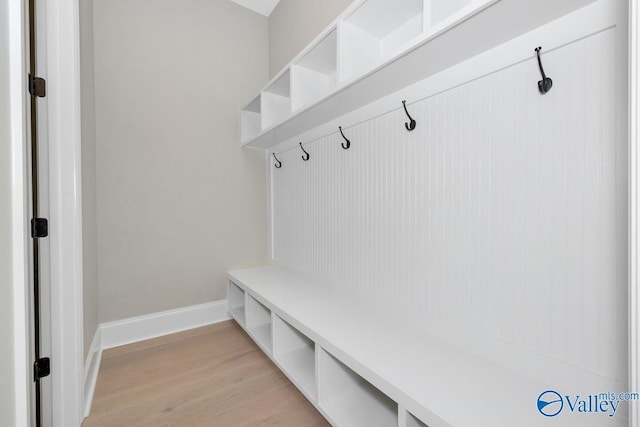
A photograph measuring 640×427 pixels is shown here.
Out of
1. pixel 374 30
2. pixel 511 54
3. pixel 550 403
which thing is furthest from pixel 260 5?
pixel 550 403

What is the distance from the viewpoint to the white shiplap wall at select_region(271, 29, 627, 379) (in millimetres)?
703

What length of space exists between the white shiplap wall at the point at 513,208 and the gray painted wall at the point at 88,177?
142 cm

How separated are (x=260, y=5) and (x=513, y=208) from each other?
259 centimetres

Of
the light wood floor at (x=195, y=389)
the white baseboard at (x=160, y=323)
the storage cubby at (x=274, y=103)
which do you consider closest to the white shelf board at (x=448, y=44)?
the storage cubby at (x=274, y=103)

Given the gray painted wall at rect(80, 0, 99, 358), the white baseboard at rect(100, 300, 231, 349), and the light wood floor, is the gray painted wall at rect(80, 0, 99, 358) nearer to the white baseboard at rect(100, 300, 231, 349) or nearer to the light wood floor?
the white baseboard at rect(100, 300, 231, 349)

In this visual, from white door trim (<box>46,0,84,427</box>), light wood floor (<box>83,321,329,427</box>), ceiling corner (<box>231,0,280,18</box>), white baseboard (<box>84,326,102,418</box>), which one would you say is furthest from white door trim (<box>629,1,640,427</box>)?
ceiling corner (<box>231,0,280,18</box>)

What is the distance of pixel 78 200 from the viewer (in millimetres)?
1205

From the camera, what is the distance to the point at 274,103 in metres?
2.01

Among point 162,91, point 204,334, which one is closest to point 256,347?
point 204,334

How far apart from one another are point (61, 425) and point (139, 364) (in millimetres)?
496

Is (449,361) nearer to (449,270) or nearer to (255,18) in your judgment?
(449,270)

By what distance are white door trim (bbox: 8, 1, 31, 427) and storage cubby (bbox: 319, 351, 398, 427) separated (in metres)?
0.90

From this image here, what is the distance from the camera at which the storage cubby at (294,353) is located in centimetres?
134

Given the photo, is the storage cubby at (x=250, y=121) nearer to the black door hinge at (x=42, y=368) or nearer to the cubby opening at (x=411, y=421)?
the black door hinge at (x=42, y=368)
